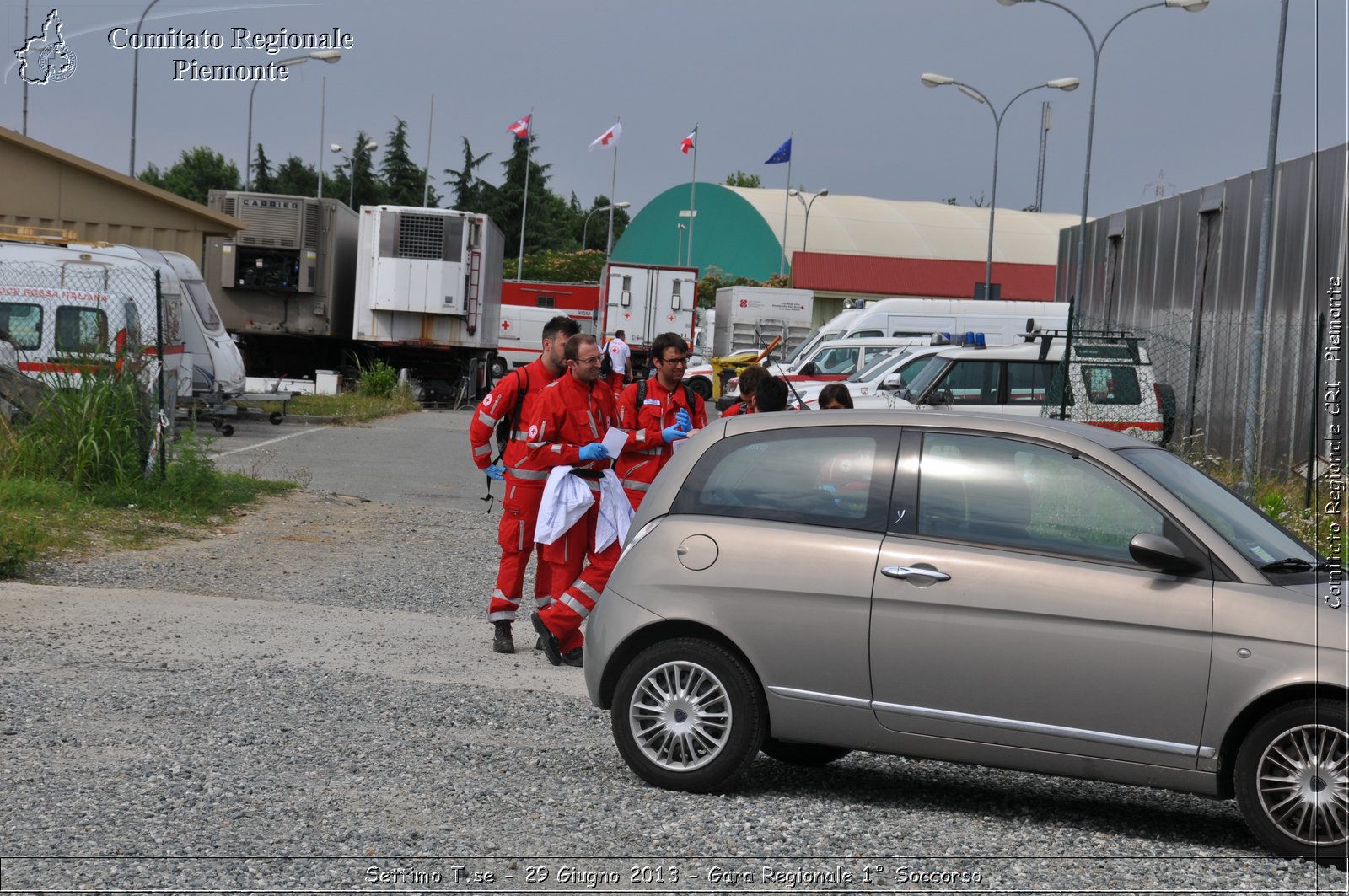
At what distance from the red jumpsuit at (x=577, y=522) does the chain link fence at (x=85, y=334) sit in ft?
21.5

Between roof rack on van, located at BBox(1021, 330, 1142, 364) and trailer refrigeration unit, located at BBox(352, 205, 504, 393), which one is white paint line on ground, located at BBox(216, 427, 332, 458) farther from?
roof rack on van, located at BBox(1021, 330, 1142, 364)

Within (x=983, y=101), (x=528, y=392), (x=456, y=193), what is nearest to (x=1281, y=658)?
(x=528, y=392)

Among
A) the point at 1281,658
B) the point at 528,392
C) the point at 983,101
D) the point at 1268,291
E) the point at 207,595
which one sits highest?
the point at 983,101

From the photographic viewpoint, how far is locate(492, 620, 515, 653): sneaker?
28.5 feet

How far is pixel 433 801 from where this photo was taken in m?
5.41

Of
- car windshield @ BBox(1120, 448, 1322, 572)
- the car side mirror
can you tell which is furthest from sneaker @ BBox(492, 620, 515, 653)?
the car side mirror

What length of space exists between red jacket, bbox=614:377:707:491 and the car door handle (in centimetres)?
341

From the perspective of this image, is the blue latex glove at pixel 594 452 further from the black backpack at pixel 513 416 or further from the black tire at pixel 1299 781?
the black tire at pixel 1299 781

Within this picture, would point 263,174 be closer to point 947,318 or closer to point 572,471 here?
point 947,318

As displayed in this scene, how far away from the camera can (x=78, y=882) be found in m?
4.34

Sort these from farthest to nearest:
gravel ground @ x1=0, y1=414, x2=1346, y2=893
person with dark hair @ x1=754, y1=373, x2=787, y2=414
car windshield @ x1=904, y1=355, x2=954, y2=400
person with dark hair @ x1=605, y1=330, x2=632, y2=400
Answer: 1. car windshield @ x1=904, y1=355, x2=954, y2=400
2. person with dark hair @ x1=605, y1=330, x2=632, y2=400
3. person with dark hair @ x1=754, y1=373, x2=787, y2=414
4. gravel ground @ x1=0, y1=414, x2=1346, y2=893

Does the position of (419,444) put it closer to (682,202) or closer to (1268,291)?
(1268,291)

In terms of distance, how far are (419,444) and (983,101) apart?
22.1 metres

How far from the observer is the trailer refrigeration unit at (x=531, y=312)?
45.2 meters
